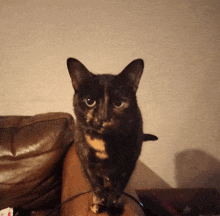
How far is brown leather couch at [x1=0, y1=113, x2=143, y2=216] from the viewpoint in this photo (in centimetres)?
65

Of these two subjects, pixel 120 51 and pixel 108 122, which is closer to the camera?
pixel 108 122

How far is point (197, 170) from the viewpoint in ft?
3.46

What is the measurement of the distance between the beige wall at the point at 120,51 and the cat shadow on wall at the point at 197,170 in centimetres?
27

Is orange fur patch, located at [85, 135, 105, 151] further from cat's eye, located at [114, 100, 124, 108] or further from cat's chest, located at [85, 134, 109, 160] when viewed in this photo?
cat's eye, located at [114, 100, 124, 108]

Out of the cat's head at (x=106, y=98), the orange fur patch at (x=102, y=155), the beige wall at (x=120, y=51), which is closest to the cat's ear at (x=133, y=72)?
the cat's head at (x=106, y=98)

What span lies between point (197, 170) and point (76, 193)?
3.09 feet

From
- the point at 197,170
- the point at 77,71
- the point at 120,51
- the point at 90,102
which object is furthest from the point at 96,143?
the point at 197,170

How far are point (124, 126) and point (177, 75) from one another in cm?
57

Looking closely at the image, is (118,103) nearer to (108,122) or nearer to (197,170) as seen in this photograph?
(108,122)

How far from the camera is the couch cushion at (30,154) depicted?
65 cm

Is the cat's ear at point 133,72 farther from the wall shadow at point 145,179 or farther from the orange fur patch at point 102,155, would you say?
the wall shadow at point 145,179

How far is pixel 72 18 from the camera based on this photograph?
720 mm

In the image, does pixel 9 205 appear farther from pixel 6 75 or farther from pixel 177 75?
pixel 177 75

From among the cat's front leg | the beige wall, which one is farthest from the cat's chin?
the beige wall
